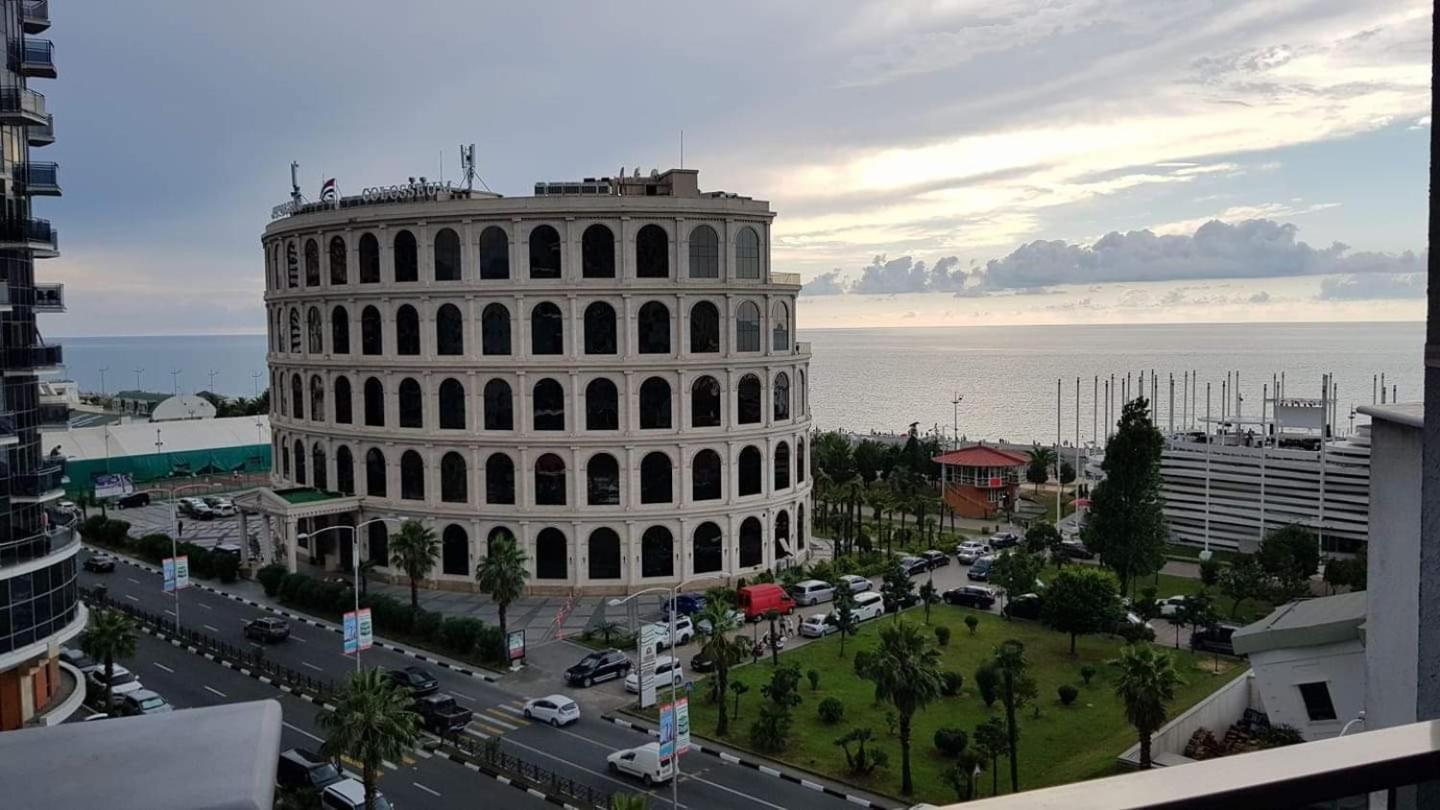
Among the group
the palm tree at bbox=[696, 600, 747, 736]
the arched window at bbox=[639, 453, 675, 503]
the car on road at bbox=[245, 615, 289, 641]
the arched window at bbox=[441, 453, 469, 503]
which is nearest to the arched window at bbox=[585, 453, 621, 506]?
the arched window at bbox=[639, 453, 675, 503]

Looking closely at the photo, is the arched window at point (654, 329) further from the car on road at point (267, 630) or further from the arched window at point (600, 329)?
the car on road at point (267, 630)

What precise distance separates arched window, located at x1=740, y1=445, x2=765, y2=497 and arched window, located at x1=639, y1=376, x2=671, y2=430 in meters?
5.58

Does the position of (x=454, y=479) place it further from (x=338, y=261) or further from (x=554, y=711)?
(x=554, y=711)

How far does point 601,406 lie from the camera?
201ft

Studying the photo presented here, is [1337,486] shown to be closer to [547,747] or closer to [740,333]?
[740,333]

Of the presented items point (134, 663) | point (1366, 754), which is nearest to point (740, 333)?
point (134, 663)

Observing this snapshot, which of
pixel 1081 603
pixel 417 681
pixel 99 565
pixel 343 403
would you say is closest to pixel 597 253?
pixel 343 403

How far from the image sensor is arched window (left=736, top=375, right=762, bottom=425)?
63.4 metres

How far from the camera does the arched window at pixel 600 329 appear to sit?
200 feet

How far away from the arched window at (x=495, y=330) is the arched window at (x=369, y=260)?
27.7 feet

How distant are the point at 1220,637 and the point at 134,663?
1974 inches

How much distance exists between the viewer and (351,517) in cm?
6562

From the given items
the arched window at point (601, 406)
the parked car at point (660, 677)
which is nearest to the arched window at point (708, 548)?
the arched window at point (601, 406)

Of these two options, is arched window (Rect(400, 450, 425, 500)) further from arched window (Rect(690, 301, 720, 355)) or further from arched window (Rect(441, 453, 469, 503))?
arched window (Rect(690, 301, 720, 355))
